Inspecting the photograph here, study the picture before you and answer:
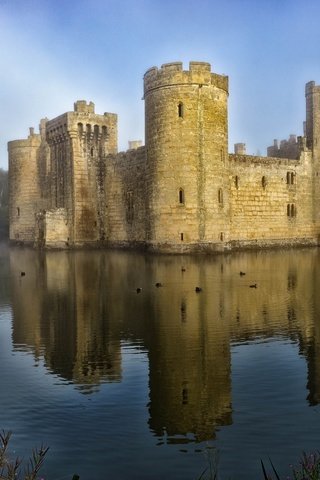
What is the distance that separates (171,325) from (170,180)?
1806cm

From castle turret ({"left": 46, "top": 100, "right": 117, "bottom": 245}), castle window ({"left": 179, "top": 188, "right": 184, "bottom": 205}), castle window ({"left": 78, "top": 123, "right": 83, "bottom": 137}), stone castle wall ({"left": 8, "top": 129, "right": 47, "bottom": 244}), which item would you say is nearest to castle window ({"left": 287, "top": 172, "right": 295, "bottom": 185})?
castle window ({"left": 179, "top": 188, "right": 184, "bottom": 205})

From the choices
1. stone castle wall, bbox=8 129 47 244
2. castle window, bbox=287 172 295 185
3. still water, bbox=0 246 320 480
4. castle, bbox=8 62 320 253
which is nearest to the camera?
still water, bbox=0 246 320 480

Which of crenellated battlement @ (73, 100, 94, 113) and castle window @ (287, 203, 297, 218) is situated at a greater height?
crenellated battlement @ (73, 100, 94, 113)

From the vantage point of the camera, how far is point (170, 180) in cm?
2802

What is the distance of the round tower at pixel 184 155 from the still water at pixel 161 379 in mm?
12800

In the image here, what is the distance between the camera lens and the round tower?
27766 millimetres

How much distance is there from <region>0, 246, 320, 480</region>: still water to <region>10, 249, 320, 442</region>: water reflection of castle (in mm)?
27

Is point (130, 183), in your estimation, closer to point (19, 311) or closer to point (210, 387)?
point (19, 311)

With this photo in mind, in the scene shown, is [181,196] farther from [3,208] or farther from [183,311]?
[3,208]

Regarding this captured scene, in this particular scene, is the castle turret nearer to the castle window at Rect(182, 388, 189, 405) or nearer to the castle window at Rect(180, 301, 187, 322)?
the castle window at Rect(180, 301, 187, 322)

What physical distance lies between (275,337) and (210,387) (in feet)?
9.95

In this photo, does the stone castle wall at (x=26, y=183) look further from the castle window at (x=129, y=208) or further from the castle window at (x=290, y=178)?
the castle window at (x=290, y=178)

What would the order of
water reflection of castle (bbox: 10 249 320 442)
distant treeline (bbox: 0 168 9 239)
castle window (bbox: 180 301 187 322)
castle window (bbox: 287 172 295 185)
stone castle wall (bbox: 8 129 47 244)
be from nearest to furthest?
water reflection of castle (bbox: 10 249 320 442) < castle window (bbox: 180 301 187 322) < castle window (bbox: 287 172 295 185) < stone castle wall (bbox: 8 129 47 244) < distant treeline (bbox: 0 168 9 239)

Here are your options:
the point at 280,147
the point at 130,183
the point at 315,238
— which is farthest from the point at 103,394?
the point at 280,147
